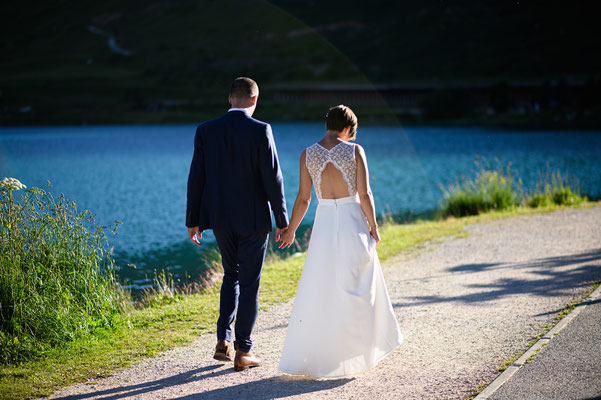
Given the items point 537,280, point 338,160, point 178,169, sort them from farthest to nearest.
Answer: point 178,169 < point 537,280 < point 338,160

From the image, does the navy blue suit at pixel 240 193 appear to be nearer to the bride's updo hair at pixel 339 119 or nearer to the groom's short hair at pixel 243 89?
the groom's short hair at pixel 243 89

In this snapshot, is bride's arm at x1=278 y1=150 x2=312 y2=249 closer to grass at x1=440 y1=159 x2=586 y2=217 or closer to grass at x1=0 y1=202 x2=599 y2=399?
grass at x1=0 y1=202 x2=599 y2=399

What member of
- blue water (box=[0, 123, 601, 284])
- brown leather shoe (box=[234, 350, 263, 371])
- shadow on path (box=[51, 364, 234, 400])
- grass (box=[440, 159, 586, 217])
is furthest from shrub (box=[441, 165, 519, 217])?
shadow on path (box=[51, 364, 234, 400])

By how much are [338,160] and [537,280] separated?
4.60 metres

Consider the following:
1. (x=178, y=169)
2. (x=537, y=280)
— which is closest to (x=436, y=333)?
(x=537, y=280)

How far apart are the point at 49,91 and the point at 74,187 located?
125 m

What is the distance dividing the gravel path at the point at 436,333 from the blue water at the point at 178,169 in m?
6.93

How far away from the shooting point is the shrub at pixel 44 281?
611cm

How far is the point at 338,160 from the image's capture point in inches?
198

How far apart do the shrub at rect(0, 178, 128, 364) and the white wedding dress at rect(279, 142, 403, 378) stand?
8.53ft

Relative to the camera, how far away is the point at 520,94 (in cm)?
10338

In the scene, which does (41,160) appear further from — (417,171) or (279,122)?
(279,122)

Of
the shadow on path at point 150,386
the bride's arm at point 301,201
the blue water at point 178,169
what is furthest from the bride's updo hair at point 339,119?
the blue water at point 178,169

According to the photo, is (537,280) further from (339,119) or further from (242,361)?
(242,361)
